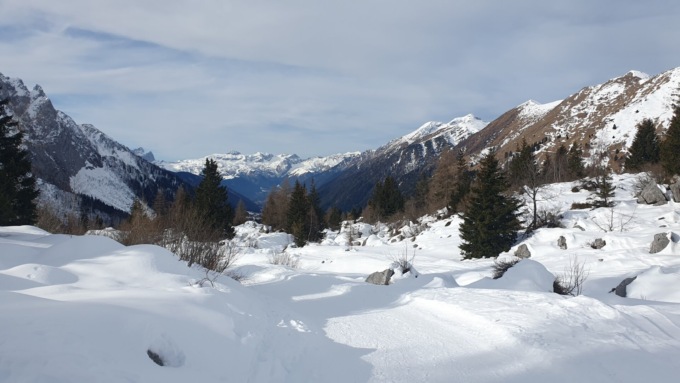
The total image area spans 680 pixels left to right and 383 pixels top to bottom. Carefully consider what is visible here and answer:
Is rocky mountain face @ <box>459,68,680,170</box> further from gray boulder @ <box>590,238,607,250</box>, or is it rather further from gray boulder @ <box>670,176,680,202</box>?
gray boulder @ <box>590,238,607,250</box>

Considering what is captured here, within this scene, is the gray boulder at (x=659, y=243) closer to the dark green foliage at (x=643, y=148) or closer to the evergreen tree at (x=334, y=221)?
the dark green foliage at (x=643, y=148)

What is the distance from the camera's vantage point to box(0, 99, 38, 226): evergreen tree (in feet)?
76.5

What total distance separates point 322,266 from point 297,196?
69.2 feet

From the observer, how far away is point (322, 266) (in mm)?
25719

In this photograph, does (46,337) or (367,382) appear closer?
(46,337)

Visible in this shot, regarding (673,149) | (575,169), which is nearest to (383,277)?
(673,149)

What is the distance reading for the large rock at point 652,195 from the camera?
26541mm

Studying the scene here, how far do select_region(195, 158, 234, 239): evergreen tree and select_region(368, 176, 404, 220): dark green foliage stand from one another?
94.9 ft

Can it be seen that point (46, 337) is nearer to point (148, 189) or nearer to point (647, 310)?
point (647, 310)

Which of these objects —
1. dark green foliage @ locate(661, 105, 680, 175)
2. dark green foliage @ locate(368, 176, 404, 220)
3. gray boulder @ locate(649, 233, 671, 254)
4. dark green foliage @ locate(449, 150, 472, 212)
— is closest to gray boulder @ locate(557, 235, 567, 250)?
gray boulder @ locate(649, 233, 671, 254)

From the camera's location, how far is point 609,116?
388 feet

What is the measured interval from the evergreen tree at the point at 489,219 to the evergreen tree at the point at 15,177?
27549 millimetres

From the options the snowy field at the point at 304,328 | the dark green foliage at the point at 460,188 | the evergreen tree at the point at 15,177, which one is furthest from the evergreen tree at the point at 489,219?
the evergreen tree at the point at 15,177

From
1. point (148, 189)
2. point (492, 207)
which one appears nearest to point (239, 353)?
point (492, 207)
